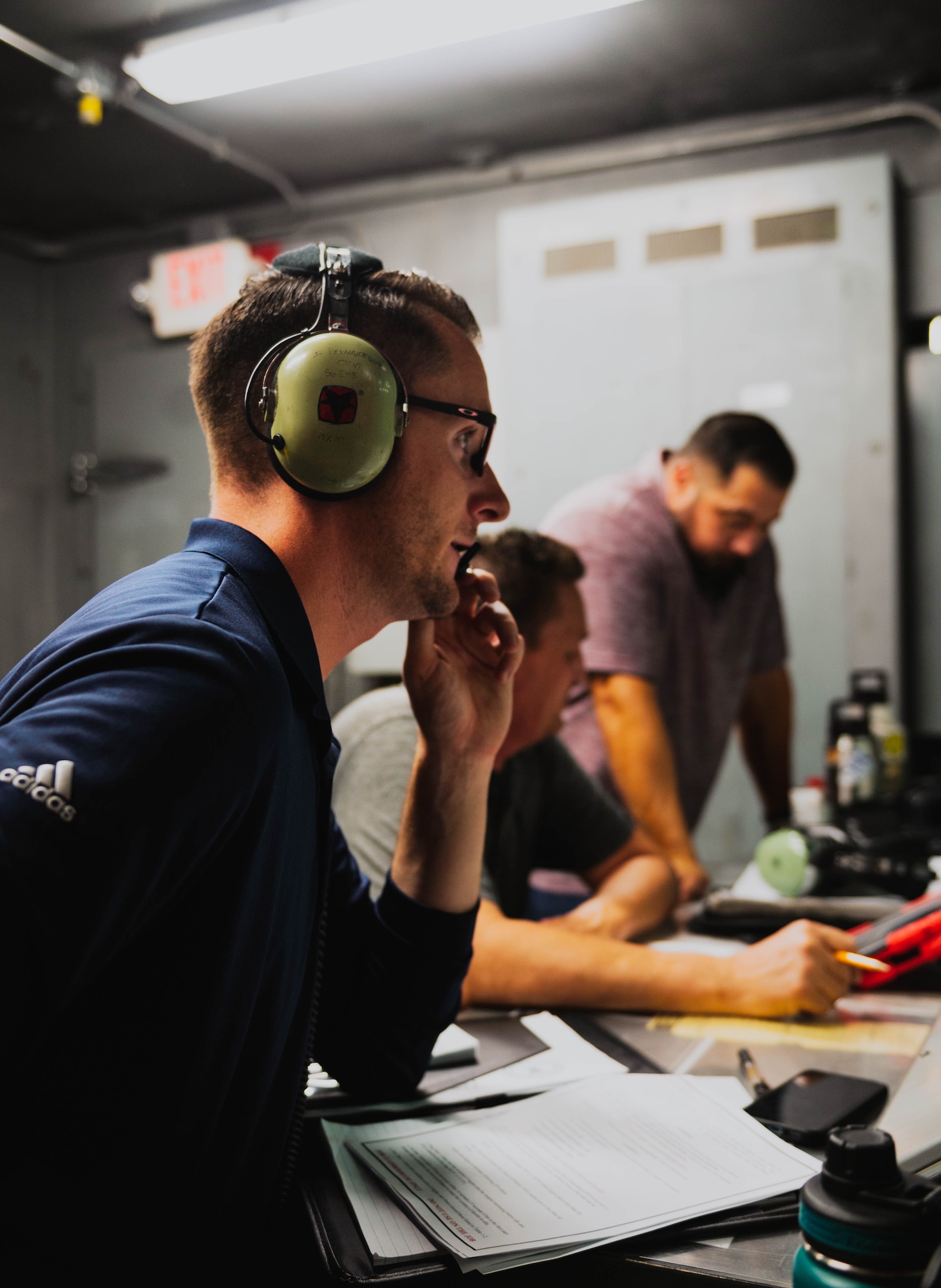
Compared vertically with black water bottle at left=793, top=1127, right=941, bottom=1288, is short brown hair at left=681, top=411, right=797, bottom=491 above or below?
above

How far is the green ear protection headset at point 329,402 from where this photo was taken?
0.86m

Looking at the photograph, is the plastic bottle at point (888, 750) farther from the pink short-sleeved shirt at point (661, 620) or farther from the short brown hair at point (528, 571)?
the short brown hair at point (528, 571)

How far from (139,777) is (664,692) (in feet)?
6.65

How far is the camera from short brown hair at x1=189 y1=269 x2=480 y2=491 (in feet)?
3.04

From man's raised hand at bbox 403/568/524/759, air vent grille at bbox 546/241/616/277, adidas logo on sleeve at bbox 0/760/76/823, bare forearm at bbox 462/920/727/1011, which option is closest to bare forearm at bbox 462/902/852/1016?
bare forearm at bbox 462/920/727/1011

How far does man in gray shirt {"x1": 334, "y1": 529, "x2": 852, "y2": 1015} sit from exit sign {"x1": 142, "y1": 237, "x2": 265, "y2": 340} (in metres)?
2.98

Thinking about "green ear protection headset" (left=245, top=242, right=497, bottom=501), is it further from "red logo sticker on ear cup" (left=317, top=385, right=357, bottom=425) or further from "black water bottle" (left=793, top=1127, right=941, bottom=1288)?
"black water bottle" (left=793, top=1127, right=941, bottom=1288)

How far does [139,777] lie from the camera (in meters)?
0.57

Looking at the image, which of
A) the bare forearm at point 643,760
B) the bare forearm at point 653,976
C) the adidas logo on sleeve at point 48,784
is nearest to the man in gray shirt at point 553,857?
the bare forearm at point 653,976

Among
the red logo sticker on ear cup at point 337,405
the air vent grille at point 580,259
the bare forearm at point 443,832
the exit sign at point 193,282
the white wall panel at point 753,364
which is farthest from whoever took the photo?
the exit sign at point 193,282

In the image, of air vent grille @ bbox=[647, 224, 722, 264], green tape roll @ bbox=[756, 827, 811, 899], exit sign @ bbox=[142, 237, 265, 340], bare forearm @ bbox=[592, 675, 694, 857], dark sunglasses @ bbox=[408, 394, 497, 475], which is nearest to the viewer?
dark sunglasses @ bbox=[408, 394, 497, 475]

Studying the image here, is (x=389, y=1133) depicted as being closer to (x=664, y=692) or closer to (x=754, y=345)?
(x=664, y=692)

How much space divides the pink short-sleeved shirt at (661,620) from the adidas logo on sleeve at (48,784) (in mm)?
1758

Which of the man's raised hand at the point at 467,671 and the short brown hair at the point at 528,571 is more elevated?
the short brown hair at the point at 528,571
